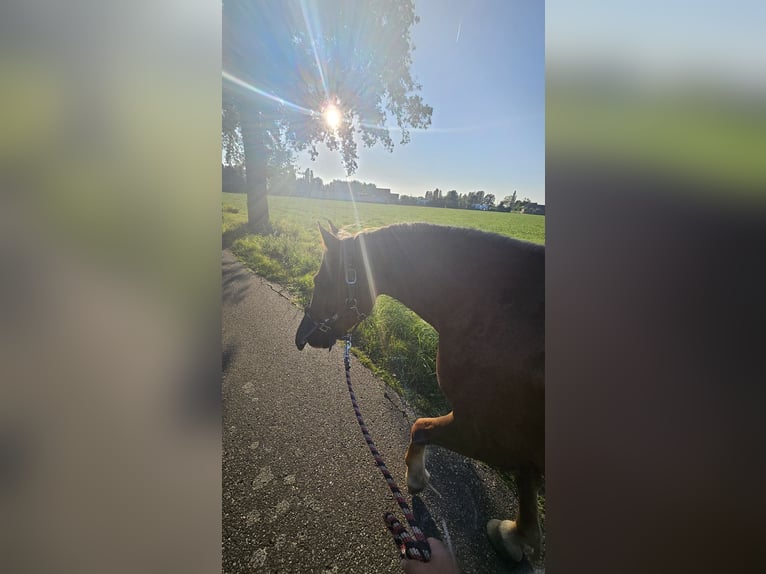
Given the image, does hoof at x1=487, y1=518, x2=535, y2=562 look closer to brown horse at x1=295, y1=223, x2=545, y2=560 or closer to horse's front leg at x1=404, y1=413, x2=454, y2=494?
brown horse at x1=295, y1=223, x2=545, y2=560

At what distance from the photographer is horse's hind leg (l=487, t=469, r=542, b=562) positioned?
3.94 ft

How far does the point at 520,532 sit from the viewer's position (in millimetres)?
1232

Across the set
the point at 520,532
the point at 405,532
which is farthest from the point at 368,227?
the point at 520,532

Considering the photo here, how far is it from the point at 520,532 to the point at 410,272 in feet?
3.63

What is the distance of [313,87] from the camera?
1150 mm

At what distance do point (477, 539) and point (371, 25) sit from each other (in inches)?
73.2

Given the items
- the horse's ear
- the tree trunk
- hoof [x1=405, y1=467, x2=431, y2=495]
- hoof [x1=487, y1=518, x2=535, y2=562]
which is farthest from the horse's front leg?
the tree trunk

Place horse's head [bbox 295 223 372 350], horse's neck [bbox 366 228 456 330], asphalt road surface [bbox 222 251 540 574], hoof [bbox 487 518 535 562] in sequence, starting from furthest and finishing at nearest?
horse's neck [bbox 366 228 456 330], horse's head [bbox 295 223 372 350], hoof [bbox 487 518 535 562], asphalt road surface [bbox 222 251 540 574]

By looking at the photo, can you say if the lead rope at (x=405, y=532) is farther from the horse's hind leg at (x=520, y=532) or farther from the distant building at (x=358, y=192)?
the distant building at (x=358, y=192)

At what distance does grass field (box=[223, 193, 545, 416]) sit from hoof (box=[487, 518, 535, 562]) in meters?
0.44
